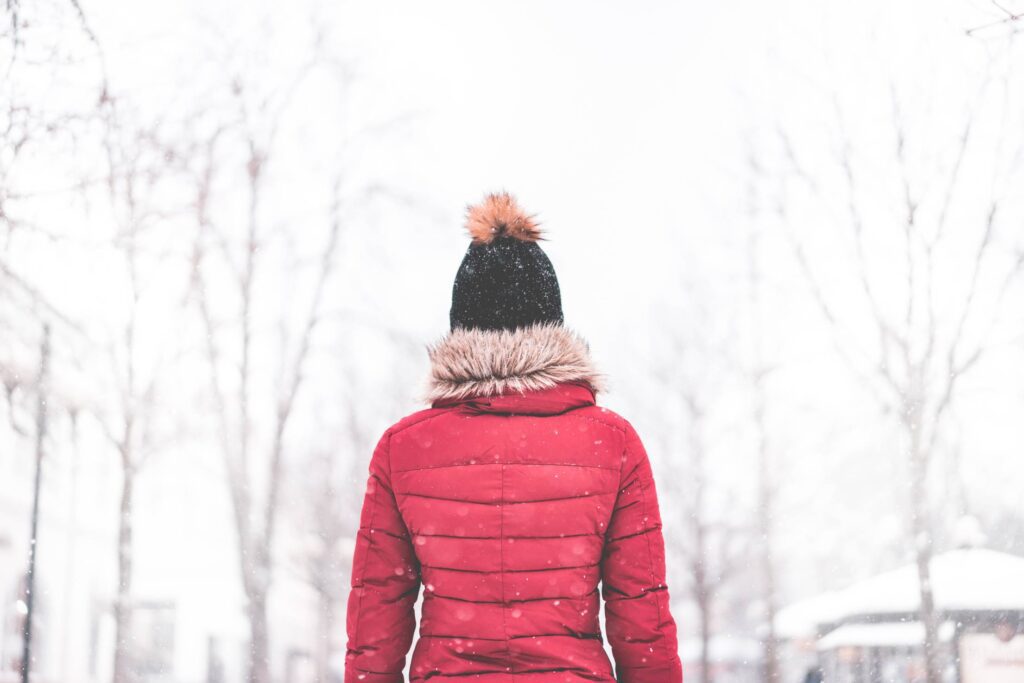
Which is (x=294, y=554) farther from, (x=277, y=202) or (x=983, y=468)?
(x=983, y=468)

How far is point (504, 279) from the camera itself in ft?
5.37

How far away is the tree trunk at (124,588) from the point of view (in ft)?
14.9

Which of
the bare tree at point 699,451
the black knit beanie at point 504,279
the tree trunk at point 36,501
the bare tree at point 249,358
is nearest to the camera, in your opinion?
the black knit beanie at point 504,279

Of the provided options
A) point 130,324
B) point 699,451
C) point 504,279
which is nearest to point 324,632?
point 130,324

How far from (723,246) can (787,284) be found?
0.42 meters

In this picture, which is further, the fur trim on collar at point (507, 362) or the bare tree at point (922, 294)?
the bare tree at point (922, 294)

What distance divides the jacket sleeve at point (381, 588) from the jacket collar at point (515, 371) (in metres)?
0.18

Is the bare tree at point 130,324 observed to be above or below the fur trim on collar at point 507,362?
above

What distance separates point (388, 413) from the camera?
5012mm

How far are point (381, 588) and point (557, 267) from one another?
3.53 meters

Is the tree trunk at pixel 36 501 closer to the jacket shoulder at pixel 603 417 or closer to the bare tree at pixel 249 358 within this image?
the bare tree at pixel 249 358

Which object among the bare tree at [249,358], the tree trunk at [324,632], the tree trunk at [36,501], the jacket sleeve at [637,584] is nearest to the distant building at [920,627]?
the tree trunk at [324,632]

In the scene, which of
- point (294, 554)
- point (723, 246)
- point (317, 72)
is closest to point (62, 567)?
point (294, 554)

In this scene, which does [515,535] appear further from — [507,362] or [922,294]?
[922,294]
